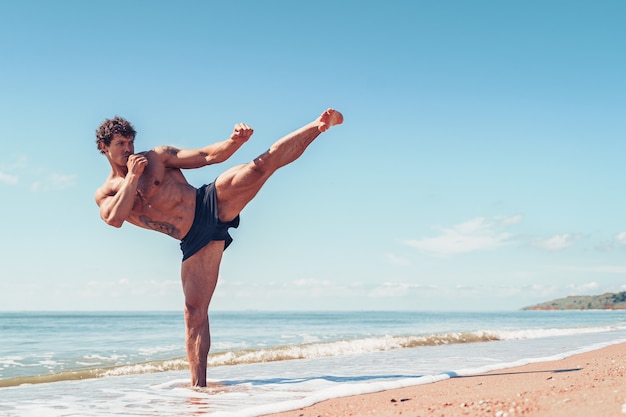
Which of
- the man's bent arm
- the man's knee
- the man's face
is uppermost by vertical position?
the man's face

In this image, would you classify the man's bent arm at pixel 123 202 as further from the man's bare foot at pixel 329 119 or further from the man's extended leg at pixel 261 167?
the man's bare foot at pixel 329 119

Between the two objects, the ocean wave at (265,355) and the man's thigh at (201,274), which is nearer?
the man's thigh at (201,274)

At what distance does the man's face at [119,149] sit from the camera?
5.21 meters

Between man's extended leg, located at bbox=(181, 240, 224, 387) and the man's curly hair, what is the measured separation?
1.20 m

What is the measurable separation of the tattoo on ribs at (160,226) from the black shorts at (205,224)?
13 cm

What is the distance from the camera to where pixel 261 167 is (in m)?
5.22

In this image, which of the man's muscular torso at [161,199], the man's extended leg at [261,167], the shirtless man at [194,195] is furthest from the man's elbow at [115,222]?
the man's extended leg at [261,167]

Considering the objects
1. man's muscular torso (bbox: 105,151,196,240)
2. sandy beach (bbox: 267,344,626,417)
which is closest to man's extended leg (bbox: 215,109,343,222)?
man's muscular torso (bbox: 105,151,196,240)

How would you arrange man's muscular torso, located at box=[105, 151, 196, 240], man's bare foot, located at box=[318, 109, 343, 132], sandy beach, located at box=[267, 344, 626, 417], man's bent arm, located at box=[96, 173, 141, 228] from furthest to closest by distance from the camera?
man's muscular torso, located at box=[105, 151, 196, 240], man's bare foot, located at box=[318, 109, 343, 132], man's bent arm, located at box=[96, 173, 141, 228], sandy beach, located at box=[267, 344, 626, 417]

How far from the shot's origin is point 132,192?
4.91 meters

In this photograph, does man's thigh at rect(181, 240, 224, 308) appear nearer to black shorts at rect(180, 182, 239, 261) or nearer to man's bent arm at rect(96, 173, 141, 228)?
black shorts at rect(180, 182, 239, 261)

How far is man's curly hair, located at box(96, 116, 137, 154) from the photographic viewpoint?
520 cm

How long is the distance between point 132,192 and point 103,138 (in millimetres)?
645

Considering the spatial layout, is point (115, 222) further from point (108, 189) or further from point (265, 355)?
point (265, 355)
